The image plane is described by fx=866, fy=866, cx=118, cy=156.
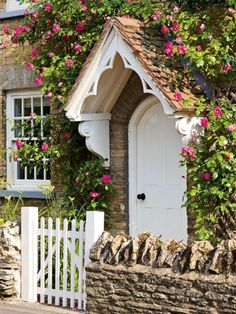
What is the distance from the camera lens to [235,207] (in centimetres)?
1074

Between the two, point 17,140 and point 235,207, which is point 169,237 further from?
point 17,140

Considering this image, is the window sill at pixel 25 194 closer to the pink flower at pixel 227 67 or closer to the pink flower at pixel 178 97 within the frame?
the pink flower at pixel 178 97

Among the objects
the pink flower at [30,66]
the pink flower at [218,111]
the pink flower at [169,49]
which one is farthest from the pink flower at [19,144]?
the pink flower at [218,111]

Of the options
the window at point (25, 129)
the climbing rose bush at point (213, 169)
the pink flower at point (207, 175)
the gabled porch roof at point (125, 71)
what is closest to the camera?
the climbing rose bush at point (213, 169)

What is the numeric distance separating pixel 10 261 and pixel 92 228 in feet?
4.78

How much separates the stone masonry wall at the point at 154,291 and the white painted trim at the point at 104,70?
285 centimetres

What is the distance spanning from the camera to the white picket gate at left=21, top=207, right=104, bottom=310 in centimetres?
970

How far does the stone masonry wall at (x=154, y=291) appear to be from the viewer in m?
7.88

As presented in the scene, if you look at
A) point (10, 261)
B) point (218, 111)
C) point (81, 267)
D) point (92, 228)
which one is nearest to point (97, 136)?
point (218, 111)

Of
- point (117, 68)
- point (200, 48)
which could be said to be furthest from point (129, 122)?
point (200, 48)

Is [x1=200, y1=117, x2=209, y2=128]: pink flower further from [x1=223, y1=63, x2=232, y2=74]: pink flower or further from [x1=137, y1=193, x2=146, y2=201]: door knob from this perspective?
[x1=137, y1=193, x2=146, y2=201]: door knob

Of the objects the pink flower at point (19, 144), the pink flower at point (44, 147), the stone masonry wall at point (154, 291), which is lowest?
the stone masonry wall at point (154, 291)

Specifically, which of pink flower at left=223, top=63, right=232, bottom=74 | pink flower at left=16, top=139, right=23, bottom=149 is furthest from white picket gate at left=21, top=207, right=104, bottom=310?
pink flower at left=16, top=139, right=23, bottom=149

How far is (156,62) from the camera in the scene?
11.3 m
